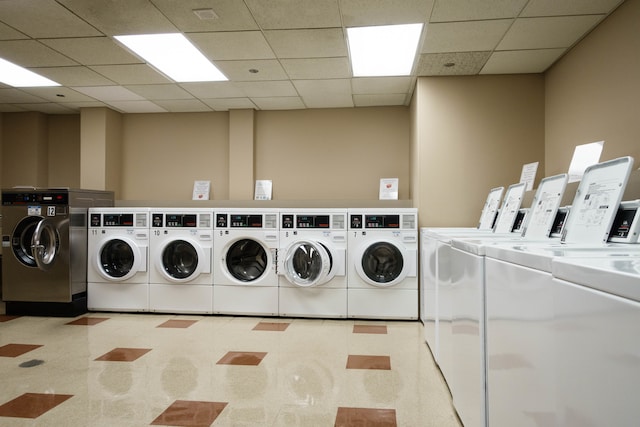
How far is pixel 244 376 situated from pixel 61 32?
2.74 m

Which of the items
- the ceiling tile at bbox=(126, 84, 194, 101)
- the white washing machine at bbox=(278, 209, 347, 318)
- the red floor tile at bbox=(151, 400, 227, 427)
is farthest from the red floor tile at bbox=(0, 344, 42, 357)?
the ceiling tile at bbox=(126, 84, 194, 101)

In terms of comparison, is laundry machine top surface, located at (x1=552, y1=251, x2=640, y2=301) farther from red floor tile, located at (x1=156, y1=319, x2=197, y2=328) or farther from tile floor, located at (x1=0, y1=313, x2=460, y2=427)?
red floor tile, located at (x1=156, y1=319, x2=197, y2=328)

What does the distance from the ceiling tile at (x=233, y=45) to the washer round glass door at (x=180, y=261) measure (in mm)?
1700

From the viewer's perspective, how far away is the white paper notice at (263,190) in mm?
5160

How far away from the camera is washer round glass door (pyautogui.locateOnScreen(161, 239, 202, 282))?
3.95 metres

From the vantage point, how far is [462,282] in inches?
66.6

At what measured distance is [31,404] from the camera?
202 cm

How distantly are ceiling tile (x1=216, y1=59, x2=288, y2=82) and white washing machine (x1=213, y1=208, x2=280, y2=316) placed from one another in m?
1.25

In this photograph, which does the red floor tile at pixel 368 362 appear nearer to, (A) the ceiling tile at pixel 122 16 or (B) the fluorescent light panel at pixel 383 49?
(B) the fluorescent light panel at pixel 383 49

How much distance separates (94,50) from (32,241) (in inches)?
70.8

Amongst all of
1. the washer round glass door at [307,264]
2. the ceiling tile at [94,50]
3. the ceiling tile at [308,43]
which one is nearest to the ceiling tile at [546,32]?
the ceiling tile at [308,43]

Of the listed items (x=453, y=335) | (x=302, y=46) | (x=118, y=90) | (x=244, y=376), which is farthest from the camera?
(x=118, y=90)

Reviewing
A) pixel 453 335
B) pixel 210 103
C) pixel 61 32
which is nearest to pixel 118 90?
pixel 210 103

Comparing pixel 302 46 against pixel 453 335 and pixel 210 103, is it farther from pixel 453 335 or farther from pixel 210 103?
pixel 453 335
